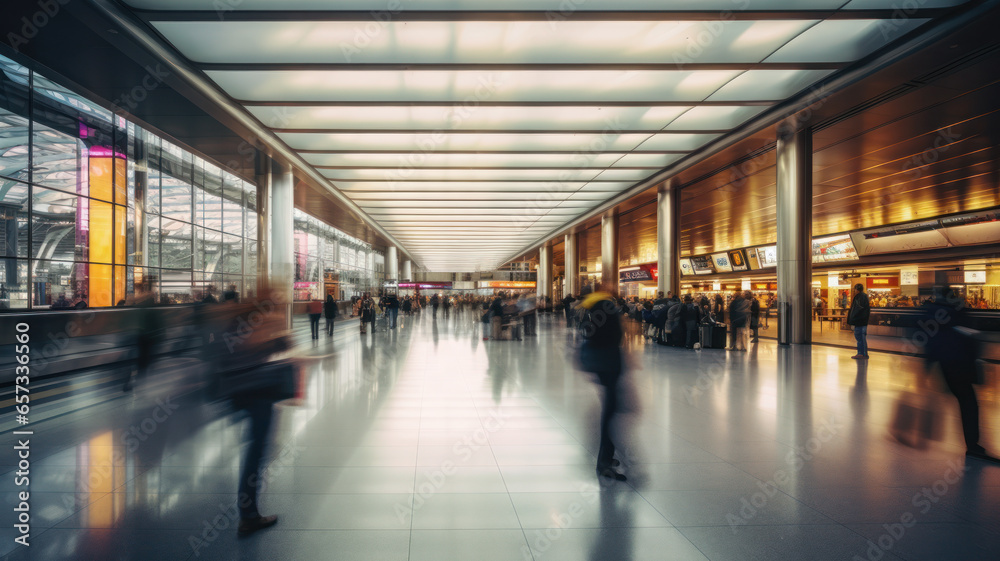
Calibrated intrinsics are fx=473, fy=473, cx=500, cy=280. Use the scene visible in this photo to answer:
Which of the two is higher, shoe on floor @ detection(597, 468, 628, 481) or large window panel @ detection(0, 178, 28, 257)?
large window panel @ detection(0, 178, 28, 257)

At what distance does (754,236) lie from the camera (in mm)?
33000

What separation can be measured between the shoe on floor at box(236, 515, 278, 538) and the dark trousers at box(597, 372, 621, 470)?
103 inches

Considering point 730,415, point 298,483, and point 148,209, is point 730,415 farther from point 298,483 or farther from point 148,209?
point 148,209

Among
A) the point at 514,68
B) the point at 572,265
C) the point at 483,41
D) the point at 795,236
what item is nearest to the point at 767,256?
the point at 572,265

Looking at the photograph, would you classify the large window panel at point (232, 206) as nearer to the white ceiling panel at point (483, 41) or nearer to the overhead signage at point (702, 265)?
the white ceiling panel at point (483, 41)

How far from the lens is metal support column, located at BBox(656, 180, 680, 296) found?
20766mm

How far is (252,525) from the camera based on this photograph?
10.3ft

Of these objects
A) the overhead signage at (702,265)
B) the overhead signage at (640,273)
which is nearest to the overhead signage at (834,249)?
the overhead signage at (640,273)

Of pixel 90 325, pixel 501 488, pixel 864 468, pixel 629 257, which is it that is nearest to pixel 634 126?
pixel 864 468

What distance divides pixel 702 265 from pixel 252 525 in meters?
38.0

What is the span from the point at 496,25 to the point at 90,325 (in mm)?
15091

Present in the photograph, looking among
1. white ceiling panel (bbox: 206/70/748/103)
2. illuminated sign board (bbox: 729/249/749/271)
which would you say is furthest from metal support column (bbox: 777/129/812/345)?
illuminated sign board (bbox: 729/249/749/271)

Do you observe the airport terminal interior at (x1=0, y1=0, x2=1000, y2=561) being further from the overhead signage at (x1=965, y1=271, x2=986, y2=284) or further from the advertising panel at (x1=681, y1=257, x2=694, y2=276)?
the advertising panel at (x1=681, y1=257, x2=694, y2=276)

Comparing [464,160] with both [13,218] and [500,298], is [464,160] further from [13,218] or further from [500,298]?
[13,218]
